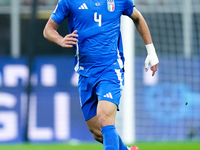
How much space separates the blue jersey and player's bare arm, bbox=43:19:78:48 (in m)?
0.07

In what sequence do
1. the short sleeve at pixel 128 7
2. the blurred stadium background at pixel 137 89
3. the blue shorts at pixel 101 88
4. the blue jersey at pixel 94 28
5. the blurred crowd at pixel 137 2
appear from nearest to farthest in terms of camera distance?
1. the blue shorts at pixel 101 88
2. the blue jersey at pixel 94 28
3. the short sleeve at pixel 128 7
4. the blurred stadium background at pixel 137 89
5. the blurred crowd at pixel 137 2

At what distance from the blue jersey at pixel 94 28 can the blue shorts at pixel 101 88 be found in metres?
0.06

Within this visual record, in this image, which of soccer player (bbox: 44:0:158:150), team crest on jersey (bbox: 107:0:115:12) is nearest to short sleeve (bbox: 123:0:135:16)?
soccer player (bbox: 44:0:158:150)

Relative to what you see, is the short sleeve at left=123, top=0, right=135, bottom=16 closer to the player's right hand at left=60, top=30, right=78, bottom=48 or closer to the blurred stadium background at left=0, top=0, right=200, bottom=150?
the player's right hand at left=60, top=30, right=78, bottom=48

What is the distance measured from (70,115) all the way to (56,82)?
2.28 ft

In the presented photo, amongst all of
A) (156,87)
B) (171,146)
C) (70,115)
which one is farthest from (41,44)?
(171,146)

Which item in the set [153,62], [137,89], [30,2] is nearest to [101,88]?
[153,62]

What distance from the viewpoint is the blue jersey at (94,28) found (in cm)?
582

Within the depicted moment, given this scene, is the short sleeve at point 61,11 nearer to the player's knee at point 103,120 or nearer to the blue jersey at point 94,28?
the blue jersey at point 94,28

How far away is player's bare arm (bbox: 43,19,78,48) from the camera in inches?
217

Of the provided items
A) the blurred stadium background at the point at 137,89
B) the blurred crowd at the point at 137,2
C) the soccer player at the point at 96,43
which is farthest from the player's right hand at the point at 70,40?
the blurred crowd at the point at 137,2

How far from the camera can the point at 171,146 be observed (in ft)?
32.4

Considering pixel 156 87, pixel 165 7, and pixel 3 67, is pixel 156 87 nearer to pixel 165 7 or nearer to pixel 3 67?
pixel 165 7

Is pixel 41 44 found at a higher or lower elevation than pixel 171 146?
higher
